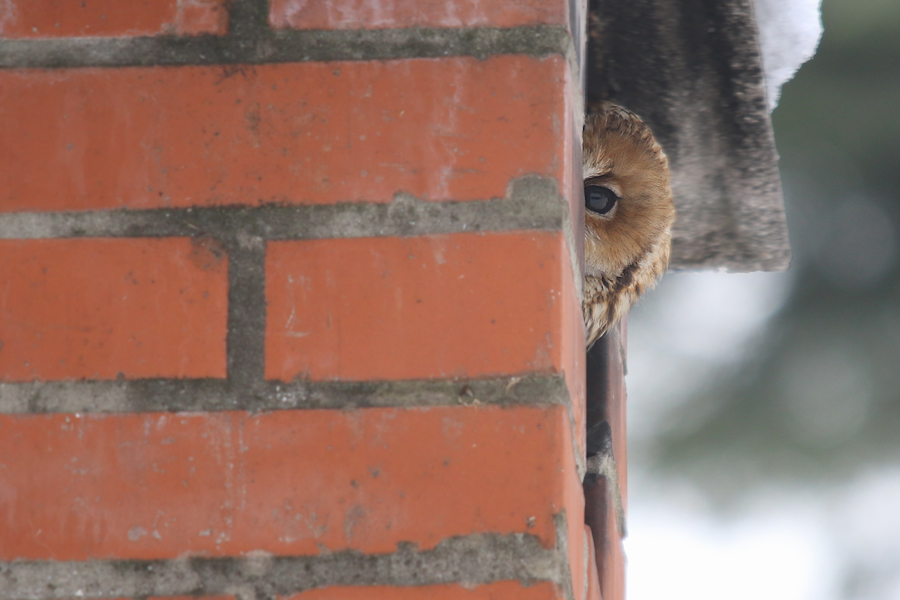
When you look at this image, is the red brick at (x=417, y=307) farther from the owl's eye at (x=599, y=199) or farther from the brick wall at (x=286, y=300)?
the owl's eye at (x=599, y=199)

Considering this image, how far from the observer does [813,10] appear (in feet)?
2.87

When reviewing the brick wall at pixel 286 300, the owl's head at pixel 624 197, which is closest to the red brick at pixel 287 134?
the brick wall at pixel 286 300

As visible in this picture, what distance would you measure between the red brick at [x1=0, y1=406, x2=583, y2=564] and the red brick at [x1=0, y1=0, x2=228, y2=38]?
0.28m

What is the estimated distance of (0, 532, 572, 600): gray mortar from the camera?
0.55 meters

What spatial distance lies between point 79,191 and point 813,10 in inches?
29.0

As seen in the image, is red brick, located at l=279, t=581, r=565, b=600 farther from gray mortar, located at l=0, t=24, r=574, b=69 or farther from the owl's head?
the owl's head

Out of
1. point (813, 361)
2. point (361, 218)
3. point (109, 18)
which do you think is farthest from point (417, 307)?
point (813, 361)

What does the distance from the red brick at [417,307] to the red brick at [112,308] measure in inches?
1.8

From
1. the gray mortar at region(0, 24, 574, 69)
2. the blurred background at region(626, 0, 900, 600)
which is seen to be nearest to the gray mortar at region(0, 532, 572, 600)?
the gray mortar at region(0, 24, 574, 69)

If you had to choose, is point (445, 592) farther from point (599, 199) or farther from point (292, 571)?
point (599, 199)

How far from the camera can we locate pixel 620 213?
131cm

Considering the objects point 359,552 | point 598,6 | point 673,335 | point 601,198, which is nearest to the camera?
point 359,552

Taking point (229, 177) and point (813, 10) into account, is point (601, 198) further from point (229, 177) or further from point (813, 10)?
point (229, 177)

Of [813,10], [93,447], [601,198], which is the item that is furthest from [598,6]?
[93,447]
